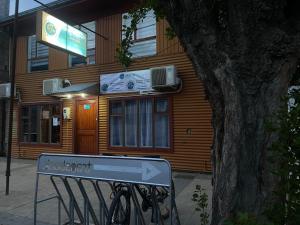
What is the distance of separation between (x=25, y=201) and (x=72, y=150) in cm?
549

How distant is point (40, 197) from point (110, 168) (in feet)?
13.4

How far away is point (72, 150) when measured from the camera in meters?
12.5

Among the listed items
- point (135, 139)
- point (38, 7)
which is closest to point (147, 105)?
point (135, 139)

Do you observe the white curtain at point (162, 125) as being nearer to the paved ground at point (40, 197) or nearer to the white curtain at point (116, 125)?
the paved ground at point (40, 197)

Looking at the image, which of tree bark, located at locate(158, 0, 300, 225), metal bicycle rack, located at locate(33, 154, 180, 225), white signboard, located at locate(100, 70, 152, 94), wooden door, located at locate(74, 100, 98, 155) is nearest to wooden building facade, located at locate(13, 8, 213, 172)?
wooden door, located at locate(74, 100, 98, 155)

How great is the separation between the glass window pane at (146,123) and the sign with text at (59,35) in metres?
2.77

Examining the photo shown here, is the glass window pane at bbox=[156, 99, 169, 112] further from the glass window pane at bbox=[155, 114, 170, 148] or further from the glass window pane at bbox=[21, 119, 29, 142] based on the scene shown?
the glass window pane at bbox=[21, 119, 29, 142]

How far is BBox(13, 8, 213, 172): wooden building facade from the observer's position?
10.2m

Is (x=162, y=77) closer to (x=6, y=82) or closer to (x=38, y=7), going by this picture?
(x=38, y=7)

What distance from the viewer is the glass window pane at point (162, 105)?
1070 centimetres

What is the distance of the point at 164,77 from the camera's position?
9883 millimetres

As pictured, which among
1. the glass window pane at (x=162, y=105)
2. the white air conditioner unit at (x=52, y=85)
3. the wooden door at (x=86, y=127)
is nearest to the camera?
the glass window pane at (x=162, y=105)

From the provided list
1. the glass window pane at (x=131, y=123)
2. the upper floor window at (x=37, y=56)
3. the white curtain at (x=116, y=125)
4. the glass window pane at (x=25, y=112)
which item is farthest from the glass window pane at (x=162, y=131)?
the glass window pane at (x=25, y=112)

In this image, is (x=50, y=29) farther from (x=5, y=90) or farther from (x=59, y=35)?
(x=5, y=90)
